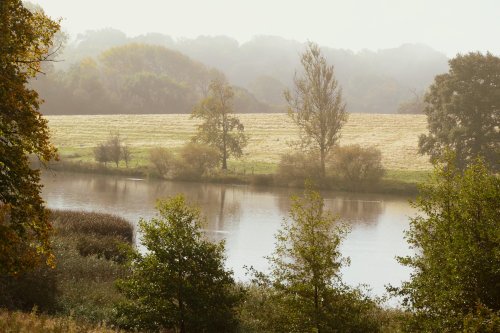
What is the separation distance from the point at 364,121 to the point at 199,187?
46.3 meters

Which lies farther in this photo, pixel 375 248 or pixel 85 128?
pixel 85 128

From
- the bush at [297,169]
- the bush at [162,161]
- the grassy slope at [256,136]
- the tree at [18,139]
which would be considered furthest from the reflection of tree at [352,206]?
the tree at [18,139]

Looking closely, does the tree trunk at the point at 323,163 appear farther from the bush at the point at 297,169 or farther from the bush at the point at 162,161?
the bush at the point at 162,161

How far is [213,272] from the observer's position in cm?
1443

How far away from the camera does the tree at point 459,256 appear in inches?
483

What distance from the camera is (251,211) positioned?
4362 centimetres

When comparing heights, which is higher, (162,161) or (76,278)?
(162,161)

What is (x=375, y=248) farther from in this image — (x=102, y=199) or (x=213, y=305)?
(x=102, y=199)

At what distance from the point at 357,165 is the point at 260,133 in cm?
3183

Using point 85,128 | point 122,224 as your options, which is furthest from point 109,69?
point 122,224

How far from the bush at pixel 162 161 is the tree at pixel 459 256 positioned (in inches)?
1957

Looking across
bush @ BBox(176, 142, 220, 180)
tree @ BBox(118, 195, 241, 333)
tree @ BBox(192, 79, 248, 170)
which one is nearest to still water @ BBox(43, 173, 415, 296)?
bush @ BBox(176, 142, 220, 180)

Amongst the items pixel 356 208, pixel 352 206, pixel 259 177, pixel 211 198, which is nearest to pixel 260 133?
pixel 259 177

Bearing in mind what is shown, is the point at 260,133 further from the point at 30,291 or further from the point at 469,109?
the point at 30,291
